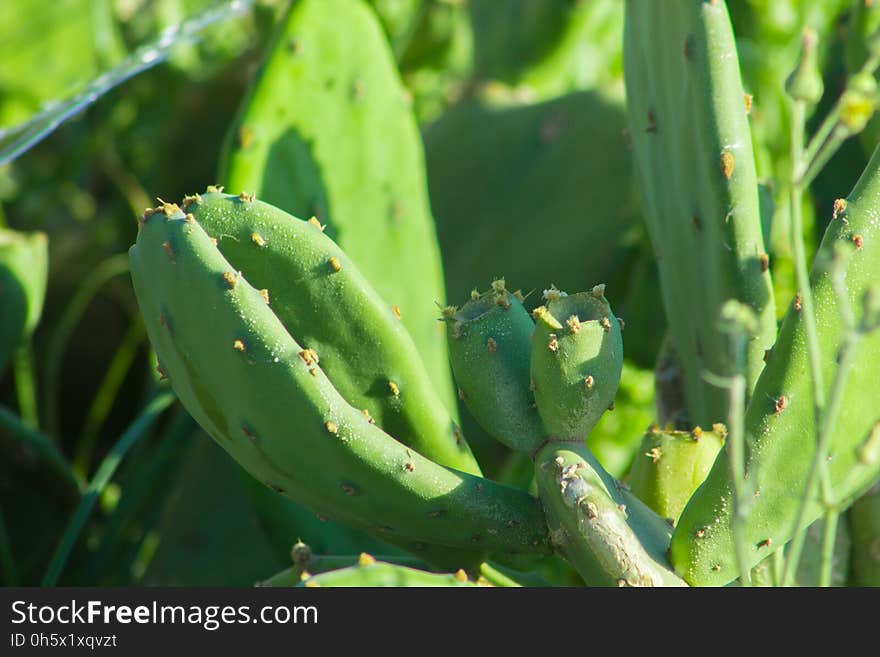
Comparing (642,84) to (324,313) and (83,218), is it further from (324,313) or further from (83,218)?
(83,218)

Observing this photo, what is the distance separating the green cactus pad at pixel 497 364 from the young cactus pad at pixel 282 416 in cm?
5

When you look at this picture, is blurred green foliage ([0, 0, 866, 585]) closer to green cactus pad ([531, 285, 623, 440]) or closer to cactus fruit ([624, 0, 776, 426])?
cactus fruit ([624, 0, 776, 426])

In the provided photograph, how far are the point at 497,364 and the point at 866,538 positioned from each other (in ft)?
1.42

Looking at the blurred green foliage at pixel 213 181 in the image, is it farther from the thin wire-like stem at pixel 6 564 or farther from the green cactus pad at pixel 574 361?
the green cactus pad at pixel 574 361

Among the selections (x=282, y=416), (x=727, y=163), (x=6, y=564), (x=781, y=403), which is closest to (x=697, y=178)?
(x=727, y=163)

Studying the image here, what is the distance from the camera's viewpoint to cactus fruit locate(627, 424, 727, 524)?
85 cm

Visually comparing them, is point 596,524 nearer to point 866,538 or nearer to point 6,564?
point 866,538

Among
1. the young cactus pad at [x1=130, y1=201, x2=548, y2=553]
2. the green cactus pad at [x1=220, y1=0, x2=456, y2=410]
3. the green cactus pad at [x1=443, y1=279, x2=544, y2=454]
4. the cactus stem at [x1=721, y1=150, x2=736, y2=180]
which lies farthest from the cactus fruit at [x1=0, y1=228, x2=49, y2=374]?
the cactus stem at [x1=721, y1=150, x2=736, y2=180]

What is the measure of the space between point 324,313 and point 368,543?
328mm

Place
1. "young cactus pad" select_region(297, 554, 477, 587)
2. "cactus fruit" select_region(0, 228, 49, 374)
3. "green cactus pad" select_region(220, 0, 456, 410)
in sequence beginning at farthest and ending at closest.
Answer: "cactus fruit" select_region(0, 228, 49, 374) < "green cactus pad" select_region(220, 0, 456, 410) < "young cactus pad" select_region(297, 554, 477, 587)

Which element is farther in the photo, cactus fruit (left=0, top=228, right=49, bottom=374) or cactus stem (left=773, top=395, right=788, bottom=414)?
cactus fruit (left=0, top=228, right=49, bottom=374)

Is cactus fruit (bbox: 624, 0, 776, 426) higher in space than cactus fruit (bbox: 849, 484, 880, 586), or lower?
higher

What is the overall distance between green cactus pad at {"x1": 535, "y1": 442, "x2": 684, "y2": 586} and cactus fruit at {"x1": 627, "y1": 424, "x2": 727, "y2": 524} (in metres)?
0.09

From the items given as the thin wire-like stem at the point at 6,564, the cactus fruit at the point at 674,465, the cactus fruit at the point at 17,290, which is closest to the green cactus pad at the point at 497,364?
the cactus fruit at the point at 674,465
